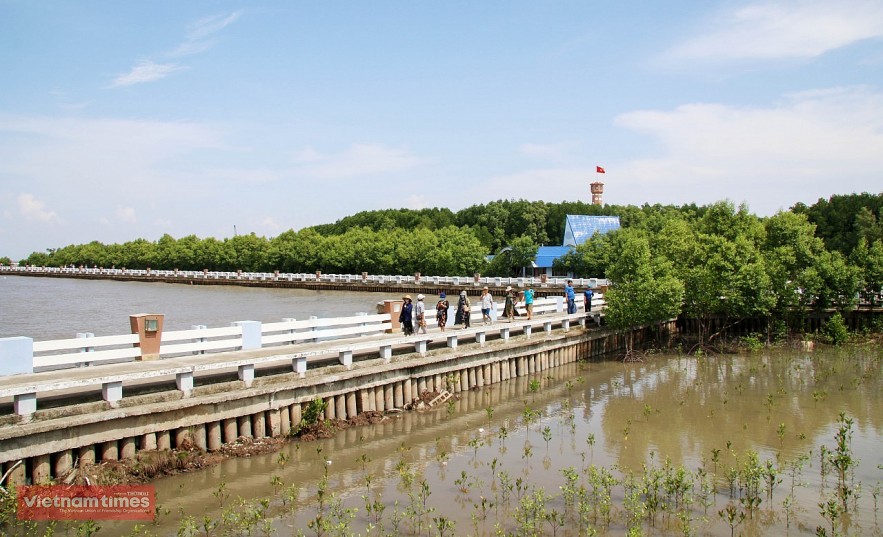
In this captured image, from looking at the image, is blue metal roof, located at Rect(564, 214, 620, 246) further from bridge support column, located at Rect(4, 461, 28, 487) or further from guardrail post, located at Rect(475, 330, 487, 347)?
bridge support column, located at Rect(4, 461, 28, 487)

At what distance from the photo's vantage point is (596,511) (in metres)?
11.6

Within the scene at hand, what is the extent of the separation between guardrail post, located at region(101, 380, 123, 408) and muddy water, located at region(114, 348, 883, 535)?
1.81 metres

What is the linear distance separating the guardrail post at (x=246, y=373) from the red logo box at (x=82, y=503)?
336 centimetres

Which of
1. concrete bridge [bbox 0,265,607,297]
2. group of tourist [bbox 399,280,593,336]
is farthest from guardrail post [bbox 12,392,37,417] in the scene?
concrete bridge [bbox 0,265,607,297]

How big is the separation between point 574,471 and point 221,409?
729cm

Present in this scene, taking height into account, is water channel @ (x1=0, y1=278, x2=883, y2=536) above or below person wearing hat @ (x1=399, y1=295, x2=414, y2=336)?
below

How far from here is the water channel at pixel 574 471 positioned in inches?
445

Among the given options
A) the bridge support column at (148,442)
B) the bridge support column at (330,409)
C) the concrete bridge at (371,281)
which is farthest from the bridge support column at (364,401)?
the concrete bridge at (371,281)

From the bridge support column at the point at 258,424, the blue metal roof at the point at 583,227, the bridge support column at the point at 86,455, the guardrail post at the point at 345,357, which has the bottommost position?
the bridge support column at the point at 258,424

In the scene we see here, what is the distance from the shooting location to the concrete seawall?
11.8 m

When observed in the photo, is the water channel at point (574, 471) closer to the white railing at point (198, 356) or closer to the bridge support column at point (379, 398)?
the bridge support column at point (379, 398)

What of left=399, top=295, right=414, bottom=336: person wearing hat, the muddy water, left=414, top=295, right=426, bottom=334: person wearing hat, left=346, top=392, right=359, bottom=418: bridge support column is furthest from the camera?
left=414, top=295, right=426, bottom=334: person wearing hat

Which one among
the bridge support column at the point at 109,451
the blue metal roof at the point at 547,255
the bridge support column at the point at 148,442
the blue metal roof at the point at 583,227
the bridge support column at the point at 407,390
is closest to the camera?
the bridge support column at the point at 109,451

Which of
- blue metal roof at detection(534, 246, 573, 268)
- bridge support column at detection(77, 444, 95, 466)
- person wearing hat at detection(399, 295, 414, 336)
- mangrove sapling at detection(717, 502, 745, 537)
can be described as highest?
blue metal roof at detection(534, 246, 573, 268)
